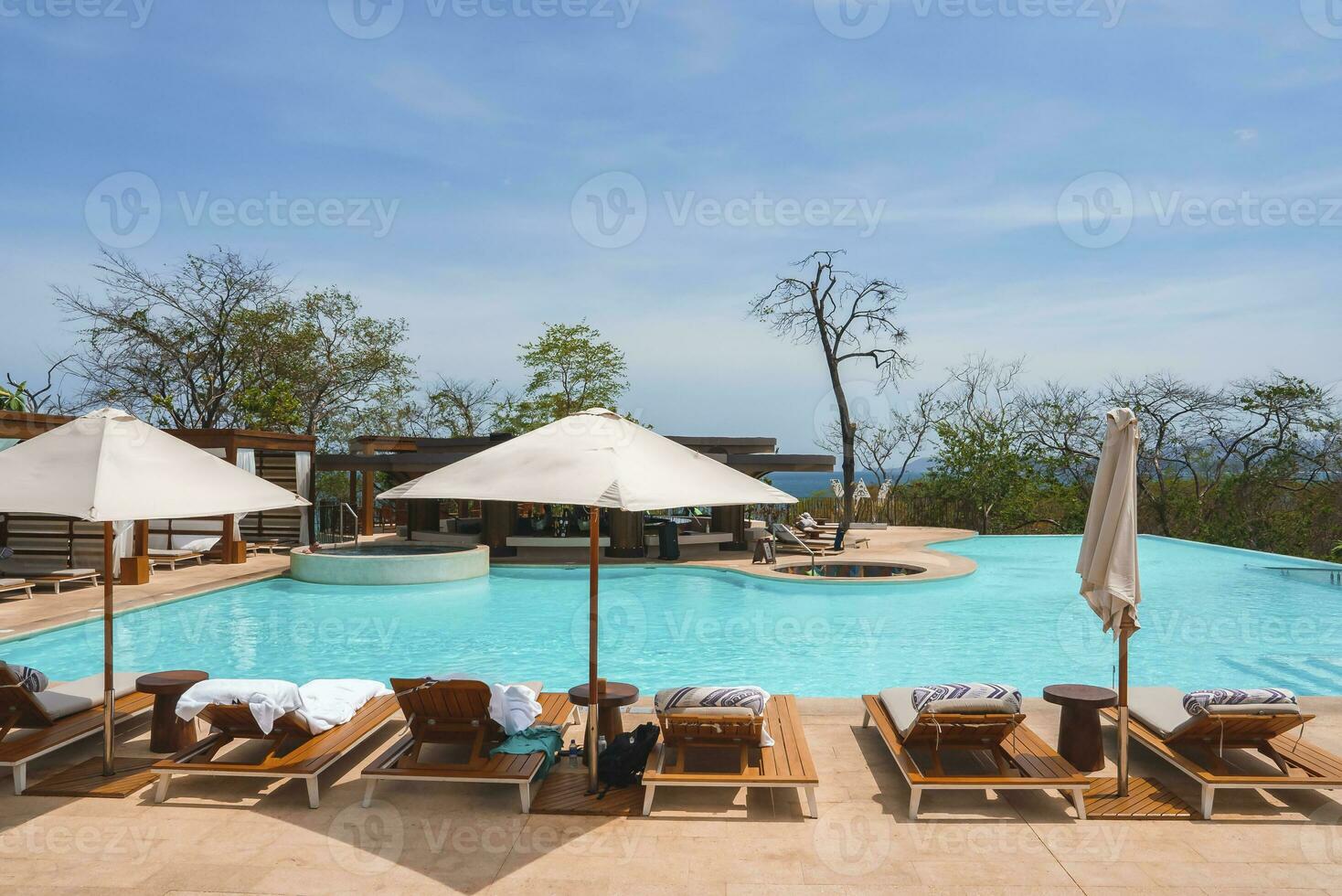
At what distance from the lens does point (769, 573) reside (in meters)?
15.4

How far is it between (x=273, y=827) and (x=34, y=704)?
2042mm

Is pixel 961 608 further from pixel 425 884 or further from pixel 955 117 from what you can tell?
pixel 425 884

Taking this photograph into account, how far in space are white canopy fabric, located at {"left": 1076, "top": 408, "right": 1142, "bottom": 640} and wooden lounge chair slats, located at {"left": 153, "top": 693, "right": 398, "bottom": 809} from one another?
4.42 metres

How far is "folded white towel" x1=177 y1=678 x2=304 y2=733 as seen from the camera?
15.7ft

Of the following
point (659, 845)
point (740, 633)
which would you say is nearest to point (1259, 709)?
point (659, 845)

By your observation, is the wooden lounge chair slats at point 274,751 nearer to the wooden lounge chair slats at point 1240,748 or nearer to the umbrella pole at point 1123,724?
the umbrella pole at point 1123,724

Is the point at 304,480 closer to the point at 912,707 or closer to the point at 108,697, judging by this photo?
the point at 108,697

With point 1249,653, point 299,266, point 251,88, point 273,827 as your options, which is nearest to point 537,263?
point 299,266

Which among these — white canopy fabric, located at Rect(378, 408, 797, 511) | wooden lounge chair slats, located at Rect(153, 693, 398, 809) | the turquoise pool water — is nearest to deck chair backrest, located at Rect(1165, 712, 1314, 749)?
white canopy fabric, located at Rect(378, 408, 797, 511)

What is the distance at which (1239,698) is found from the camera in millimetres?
4805

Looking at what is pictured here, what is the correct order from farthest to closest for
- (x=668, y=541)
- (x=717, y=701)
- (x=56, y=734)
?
(x=668, y=541) → (x=56, y=734) → (x=717, y=701)

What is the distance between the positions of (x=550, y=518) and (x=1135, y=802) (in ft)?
51.2

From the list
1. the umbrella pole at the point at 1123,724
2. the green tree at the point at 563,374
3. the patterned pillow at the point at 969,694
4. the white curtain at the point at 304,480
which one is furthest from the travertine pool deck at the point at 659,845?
the green tree at the point at 563,374

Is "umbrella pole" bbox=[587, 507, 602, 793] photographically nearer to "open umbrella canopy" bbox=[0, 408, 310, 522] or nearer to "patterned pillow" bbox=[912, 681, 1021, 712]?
"patterned pillow" bbox=[912, 681, 1021, 712]
